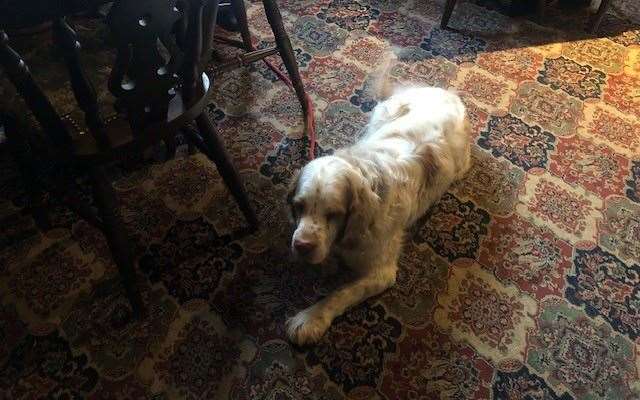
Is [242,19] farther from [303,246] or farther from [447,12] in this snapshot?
[303,246]

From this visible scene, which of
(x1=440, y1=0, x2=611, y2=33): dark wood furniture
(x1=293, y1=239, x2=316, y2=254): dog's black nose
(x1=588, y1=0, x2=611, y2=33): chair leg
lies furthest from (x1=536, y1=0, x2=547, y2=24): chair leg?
(x1=293, y1=239, x2=316, y2=254): dog's black nose

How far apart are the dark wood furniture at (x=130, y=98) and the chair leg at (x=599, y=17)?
6.19 feet

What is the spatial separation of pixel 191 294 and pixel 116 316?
196 mm

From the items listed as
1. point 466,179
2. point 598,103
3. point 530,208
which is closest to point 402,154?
point 466,179

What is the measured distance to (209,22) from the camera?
0.89 m

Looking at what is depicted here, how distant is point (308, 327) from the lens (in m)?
1.14

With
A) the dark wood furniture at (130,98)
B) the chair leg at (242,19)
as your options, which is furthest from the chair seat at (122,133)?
the chair leg at (242,19)

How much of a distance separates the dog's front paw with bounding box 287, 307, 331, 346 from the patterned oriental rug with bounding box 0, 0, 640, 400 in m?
0.03

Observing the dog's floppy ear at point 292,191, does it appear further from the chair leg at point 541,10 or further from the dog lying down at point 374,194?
the chair leg at point 541,10

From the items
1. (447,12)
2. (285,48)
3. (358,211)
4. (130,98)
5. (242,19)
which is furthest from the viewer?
(447,12)

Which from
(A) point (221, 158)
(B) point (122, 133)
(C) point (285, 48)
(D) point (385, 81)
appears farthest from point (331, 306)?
(D) point (385, 81)

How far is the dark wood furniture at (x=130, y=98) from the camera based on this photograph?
718 mm

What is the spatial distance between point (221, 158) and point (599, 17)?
1.94m

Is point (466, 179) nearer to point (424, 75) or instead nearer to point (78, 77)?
point (424, 75)
